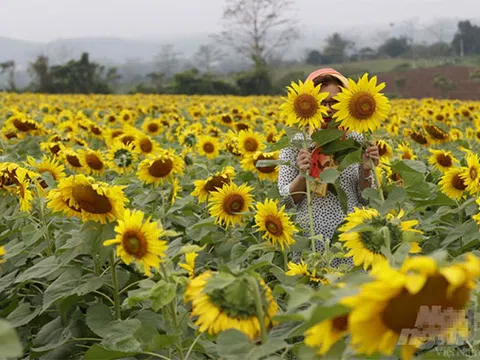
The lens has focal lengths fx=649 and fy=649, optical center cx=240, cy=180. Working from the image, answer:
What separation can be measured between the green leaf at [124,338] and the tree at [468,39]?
2440 inches

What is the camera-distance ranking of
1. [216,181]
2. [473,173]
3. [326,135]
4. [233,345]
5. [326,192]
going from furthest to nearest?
[326,192] → [216,181] → [473,173] → [326,135] → [233,345]

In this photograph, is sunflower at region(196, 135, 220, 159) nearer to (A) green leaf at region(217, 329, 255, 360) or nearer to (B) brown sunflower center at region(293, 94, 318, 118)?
(B) brown sunflower center at region(293, 94, 318, 118)

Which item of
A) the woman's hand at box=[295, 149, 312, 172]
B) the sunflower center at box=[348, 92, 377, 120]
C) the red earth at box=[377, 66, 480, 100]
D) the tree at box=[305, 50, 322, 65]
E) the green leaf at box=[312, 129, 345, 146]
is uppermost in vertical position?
the tree at box=[305, 50, 322, 65]

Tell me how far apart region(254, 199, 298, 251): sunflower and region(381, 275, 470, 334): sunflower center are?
4.68ft

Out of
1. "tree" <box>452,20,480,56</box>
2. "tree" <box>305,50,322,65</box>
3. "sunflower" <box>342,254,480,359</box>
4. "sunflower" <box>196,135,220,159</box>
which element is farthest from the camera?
"tree" <box>452,20,480,56</box>

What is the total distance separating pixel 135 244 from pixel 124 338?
232 millimetres

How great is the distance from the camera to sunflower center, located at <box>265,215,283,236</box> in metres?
2.36

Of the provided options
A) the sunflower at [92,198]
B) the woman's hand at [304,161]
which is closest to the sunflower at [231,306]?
the sunflower at [92,198]

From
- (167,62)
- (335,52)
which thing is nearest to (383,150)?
(335,52)

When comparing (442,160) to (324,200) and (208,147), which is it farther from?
Result: (208,147)

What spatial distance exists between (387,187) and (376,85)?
583 millimetres

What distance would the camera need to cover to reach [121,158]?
3.57 meters

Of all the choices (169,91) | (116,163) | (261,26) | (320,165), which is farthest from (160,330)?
(261,26)

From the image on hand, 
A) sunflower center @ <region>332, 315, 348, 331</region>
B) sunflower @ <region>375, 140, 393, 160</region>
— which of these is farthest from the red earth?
sunflower center @ <region>332, 315, 348, 331</region>
